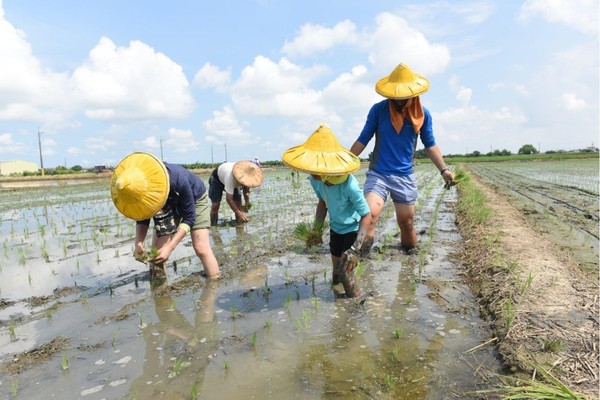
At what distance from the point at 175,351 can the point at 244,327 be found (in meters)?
0.50

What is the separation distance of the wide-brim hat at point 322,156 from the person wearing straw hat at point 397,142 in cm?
109

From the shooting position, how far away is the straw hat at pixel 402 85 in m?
3.84

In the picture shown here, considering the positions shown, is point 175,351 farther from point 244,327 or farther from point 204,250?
point 204,250

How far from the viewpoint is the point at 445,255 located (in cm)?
463

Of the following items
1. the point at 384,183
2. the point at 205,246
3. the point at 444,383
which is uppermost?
the point at 384,183

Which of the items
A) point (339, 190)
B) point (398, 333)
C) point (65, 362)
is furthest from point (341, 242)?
point (65, 362)

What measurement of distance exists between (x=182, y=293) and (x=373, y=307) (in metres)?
1.65

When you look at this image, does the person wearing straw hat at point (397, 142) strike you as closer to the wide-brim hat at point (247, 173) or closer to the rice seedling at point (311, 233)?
the rice seedling at point (311, 233)

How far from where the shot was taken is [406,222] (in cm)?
445

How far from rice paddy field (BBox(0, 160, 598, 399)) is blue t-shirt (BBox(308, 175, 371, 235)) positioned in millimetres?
585

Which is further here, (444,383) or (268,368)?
(268,368)

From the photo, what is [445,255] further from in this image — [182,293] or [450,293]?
[182,293]

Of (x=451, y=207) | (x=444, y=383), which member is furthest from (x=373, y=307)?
(x=451, y=207)

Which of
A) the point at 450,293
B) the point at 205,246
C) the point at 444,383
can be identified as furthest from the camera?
the point at 205,246
